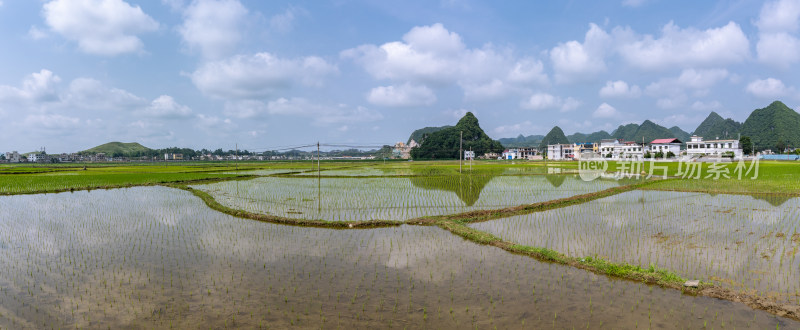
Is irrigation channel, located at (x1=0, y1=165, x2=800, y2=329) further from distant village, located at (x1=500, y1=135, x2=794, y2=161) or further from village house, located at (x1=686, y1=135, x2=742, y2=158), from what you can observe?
village house, located at (x1=686, y1=135, x2=742, y2=158)

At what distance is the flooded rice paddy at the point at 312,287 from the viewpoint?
415 centimetres

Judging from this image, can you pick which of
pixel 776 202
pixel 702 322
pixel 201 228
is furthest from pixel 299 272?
pixel 776 202

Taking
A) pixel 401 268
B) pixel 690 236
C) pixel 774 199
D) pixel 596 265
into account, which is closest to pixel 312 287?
pixel 401 268

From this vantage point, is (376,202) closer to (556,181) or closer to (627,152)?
(556,181)

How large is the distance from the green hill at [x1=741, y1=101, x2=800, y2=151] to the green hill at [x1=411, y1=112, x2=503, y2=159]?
66.3 m

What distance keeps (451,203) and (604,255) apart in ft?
21.3

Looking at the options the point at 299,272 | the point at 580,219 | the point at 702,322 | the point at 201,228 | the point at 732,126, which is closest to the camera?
the point at 702,322

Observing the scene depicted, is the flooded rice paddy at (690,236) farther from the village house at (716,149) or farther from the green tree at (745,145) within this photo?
the green tree at (745,145)

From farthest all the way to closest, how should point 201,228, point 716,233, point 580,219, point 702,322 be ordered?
point 580,219, point 201,228, point 716,233, point 702,322

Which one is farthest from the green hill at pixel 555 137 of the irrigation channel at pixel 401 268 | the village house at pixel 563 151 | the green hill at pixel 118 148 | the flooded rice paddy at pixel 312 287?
the flooded rice paddy at pixel 312 287

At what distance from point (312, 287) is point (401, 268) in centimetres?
151

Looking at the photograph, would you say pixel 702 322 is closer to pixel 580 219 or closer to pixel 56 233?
pixel 580 219

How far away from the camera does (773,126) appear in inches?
3752

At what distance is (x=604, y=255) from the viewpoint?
6.41 meters
